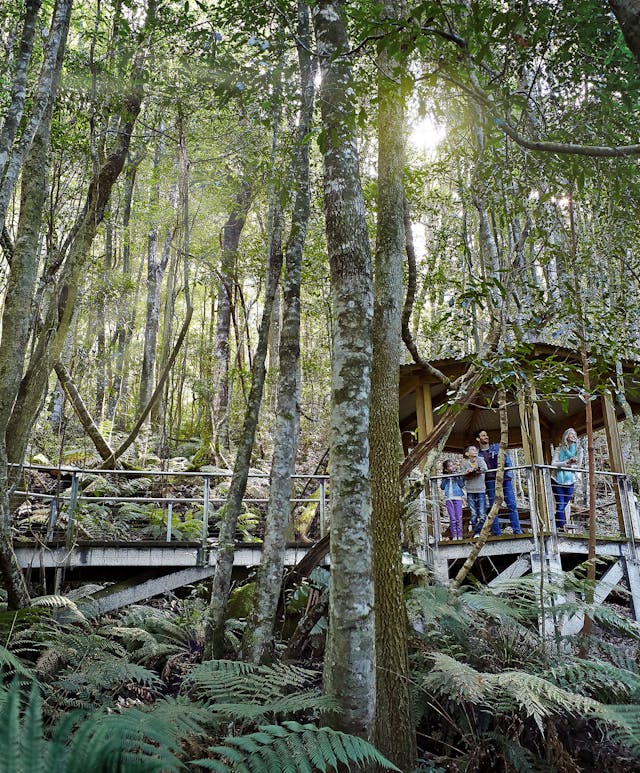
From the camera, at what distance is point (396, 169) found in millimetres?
5543

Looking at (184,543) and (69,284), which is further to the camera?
(184,543)

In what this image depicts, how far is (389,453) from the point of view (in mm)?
4773

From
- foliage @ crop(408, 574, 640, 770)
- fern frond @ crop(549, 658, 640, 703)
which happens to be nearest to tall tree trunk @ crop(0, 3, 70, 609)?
foliage @ crop(408, 574, 640, 770)

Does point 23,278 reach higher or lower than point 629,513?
higher

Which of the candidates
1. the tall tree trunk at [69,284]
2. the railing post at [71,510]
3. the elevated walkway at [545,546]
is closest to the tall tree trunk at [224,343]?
the tall tree trunk at [69,284]

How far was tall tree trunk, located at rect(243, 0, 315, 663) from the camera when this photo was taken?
5660 millimetres

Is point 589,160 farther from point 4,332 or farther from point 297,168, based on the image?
point 4,332

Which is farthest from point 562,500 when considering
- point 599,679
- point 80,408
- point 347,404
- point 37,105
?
A: point 37,105

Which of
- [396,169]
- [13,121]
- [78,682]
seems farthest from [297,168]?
[78,682]

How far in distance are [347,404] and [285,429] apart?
88.1 inches

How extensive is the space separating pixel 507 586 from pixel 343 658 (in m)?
2.95

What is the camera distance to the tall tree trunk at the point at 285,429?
5.66 m

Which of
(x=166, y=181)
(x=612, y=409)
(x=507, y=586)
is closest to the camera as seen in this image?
(x=507, y=586)

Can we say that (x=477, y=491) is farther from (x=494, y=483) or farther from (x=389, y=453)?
(x=389, y=453)
